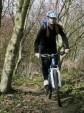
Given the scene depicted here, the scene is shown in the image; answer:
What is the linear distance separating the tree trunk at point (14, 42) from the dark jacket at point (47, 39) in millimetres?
1064

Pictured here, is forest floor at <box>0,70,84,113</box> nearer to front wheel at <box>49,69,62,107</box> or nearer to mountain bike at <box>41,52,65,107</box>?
front wheel at <box>49,69,62,107</box>

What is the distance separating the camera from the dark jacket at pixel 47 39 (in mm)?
7102

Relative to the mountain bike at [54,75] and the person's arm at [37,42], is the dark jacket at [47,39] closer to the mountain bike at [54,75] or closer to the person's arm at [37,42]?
the person's arm at [37,42]

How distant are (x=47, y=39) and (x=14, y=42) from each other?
1.18 metres

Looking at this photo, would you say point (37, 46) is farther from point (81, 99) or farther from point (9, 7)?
point (9, 7)

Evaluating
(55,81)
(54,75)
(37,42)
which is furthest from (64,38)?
(55,81)

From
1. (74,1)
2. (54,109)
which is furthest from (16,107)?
(74,1)

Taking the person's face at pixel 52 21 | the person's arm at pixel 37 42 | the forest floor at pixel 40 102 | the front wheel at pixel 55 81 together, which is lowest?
the forest floor at pixel 40 102

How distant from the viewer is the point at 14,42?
8125 mm

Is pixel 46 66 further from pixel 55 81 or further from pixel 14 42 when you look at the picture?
pixel 14 42

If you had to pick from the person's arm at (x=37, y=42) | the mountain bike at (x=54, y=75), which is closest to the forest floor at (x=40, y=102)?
the mountain bike at (x=54, y=75)

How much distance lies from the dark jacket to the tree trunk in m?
1.06

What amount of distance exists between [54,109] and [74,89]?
2291 millimetres

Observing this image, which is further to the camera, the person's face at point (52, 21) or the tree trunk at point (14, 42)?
the tree trunk at point (14, 42)
